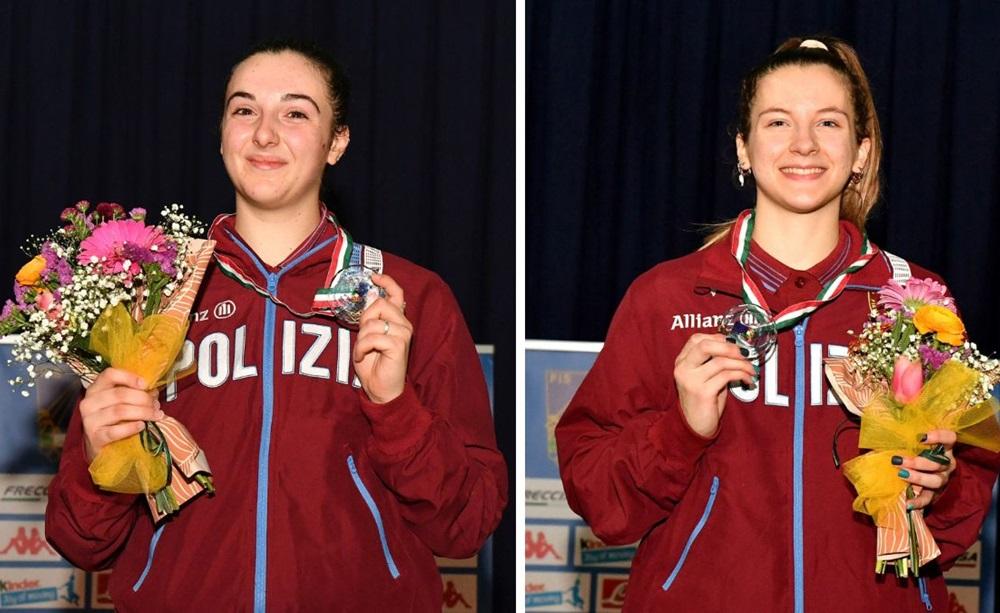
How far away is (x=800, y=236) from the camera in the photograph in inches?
111

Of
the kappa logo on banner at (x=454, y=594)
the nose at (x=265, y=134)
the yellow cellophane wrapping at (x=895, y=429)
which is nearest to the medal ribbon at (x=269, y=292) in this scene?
the nose at (x=265, y=134)

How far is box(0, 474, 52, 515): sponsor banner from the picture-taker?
3.89 m

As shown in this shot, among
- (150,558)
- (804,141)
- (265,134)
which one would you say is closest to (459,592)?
(150,558)

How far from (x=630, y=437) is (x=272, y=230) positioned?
0.85 meters

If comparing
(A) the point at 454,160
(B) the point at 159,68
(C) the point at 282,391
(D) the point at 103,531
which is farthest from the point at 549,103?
(D) the point at 103,531

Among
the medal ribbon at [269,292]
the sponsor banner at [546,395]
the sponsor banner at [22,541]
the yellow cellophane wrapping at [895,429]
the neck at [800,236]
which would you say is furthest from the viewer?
the sponsor banner at [546,395]

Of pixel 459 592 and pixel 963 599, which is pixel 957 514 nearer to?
pixel 963 599

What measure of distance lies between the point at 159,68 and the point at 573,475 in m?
2.26

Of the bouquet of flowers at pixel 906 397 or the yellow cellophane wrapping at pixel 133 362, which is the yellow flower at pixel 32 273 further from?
the bouquet of flowers at pixel 906 397

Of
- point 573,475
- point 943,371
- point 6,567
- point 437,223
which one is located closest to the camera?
point 943,371

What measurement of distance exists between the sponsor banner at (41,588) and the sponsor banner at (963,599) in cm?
255

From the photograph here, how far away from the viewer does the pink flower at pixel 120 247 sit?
99.7 inches

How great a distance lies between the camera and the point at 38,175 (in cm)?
432

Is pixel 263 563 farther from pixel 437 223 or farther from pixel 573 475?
pixel 437 223
